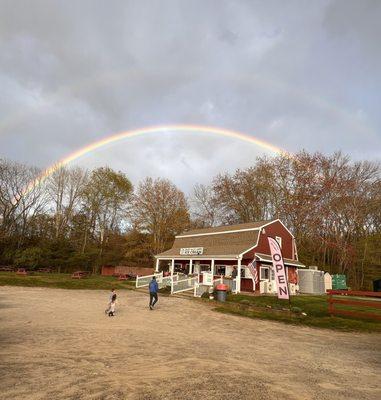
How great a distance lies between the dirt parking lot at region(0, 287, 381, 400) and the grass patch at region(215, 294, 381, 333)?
1.55 metres

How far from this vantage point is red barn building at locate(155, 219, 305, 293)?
29.1 meters

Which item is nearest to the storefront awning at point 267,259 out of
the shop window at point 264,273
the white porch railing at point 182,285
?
the shop window at point 264,273

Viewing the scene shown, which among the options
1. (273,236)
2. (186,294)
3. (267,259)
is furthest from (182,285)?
(273,236)

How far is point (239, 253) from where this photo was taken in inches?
1111

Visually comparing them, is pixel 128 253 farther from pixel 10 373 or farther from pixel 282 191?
pixel 10 373

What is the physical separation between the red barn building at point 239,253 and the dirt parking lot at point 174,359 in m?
14.1

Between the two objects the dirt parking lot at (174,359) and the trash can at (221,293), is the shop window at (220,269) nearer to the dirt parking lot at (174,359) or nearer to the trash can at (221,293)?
the trash can at (221,293)

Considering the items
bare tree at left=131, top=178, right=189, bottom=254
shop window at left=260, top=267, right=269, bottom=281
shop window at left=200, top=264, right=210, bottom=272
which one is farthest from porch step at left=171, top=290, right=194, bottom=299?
bare tree at left=131, top=178, right=189, bottom=254

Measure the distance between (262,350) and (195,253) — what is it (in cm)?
2296

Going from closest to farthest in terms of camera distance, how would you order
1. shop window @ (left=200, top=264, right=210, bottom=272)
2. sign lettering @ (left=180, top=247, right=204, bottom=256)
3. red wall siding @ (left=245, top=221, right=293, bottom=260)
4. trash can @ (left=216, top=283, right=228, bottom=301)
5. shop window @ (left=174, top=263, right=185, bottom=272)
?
trash can @ (left=216, top=283, right=228, bottom=301), red wall siding @ (left=245, top=221, right=293, bottom=260), sign lettering @ (left=180, top=247, right=204, bottom=256), shop window @ (left=200, top=264, right=210, bottom=272), shop window @ (left=174, top=263, right=185, bottom=272)

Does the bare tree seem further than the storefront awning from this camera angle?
Yes

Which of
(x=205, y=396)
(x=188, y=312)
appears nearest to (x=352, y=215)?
(x=188, y=312)

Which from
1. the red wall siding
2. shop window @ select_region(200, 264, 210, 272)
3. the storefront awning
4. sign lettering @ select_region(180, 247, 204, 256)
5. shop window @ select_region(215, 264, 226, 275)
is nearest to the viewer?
the storefront awning

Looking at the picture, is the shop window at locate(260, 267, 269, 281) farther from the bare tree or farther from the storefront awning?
the bare tree
